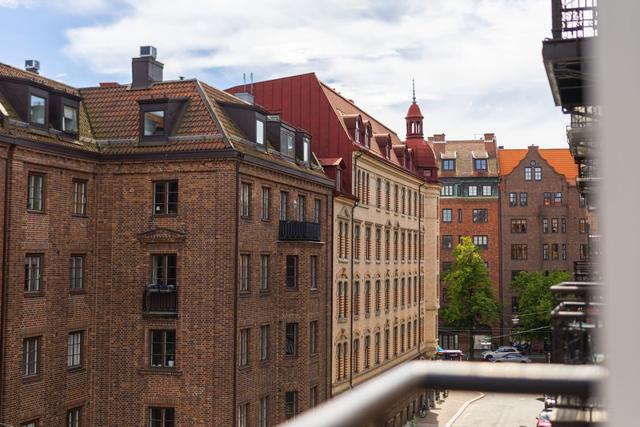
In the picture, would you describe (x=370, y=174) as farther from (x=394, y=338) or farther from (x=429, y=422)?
(x=429, y=422)

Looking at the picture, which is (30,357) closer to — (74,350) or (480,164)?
(74,350)

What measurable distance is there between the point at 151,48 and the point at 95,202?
21.9 feet

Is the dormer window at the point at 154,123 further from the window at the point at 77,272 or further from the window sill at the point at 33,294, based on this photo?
the window sill at the point at 33,294

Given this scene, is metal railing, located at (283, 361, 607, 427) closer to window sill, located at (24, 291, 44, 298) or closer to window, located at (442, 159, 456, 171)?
window sill, located at (24, 291, 44, 298)

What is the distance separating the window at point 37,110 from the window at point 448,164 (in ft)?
182

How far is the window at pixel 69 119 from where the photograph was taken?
2606 cm

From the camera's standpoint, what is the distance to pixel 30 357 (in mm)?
23625

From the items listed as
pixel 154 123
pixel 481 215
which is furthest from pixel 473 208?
pixel 154 123

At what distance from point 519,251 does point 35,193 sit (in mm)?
56862

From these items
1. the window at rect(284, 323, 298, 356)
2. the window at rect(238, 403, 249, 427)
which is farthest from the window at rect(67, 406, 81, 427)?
the window at rect(284, 323, 298, 356)

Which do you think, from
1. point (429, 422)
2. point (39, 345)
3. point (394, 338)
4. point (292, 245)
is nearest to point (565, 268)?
point (394, 338)

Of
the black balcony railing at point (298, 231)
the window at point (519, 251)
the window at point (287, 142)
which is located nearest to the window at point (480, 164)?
the window at point (519, 251)

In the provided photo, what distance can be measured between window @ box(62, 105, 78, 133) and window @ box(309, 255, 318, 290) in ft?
37.4

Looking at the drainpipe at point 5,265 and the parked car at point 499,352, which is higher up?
the drainpipe at point 5,265
